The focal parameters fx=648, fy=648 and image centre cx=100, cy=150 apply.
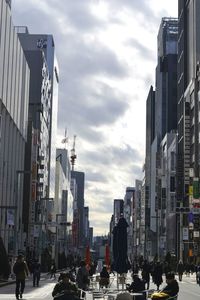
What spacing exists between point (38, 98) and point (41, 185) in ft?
54.6

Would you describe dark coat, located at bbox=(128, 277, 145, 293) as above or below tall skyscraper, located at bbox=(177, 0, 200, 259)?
below

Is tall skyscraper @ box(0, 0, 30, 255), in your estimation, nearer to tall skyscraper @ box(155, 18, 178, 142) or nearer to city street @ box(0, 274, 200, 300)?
city street @ box(0, 274, 200, 300)

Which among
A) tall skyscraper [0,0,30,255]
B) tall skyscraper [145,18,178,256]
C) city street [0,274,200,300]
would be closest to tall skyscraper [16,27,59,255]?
tall skyscraper [0,0,30,255]

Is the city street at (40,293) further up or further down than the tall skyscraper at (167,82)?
further down

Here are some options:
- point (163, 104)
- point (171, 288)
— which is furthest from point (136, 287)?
point (163, 104)

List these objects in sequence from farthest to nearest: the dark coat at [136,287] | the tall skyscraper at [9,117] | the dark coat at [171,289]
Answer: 1. the tall skyscraper at [9,117]
2. the dark coat at [136,287]
3. the dark coat at [171,289]

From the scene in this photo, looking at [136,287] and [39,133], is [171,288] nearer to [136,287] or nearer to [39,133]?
[136,287]

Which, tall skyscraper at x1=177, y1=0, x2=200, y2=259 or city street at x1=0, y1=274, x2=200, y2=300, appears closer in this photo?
city street at x1=0, y1=274, x2=200, y2=300

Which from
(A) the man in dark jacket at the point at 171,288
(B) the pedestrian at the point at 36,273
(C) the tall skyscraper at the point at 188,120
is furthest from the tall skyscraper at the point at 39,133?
(A) the man in dark jacket at the point at 171,288

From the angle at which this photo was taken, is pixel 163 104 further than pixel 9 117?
Yes

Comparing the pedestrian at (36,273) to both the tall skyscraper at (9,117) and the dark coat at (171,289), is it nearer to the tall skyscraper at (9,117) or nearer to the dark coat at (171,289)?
the tall skyscraper at (9,117)

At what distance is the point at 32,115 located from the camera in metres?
118

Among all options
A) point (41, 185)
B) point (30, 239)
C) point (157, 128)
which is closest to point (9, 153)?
point (30, 239)

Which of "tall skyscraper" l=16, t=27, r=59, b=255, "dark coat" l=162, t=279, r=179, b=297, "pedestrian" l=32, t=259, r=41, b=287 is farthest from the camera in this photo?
"tall skyscraper" l=16, t=27, r=59, b=255
